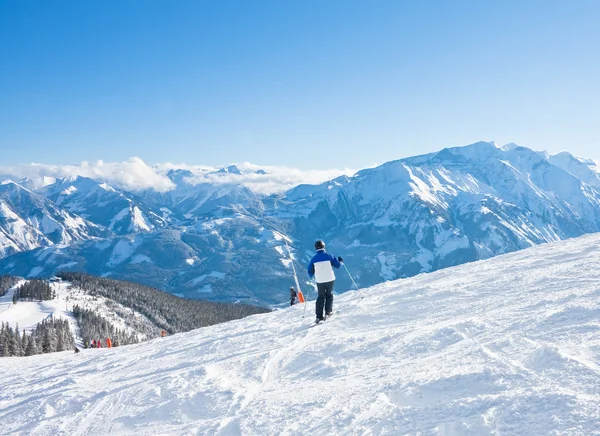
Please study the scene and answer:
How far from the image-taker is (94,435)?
756 centimetres

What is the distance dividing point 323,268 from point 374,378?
6.91 meters

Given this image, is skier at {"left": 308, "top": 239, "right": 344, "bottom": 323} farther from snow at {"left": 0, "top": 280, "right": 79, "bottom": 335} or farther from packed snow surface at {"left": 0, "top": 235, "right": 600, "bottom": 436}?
snow at {"left": 0, "top": 280, "right": 79, "bottom": 335}

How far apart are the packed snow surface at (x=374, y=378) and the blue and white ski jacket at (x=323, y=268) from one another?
1.56m

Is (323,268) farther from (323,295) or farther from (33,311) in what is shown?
(33,311)

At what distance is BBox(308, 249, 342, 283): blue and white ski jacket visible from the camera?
14375 mm

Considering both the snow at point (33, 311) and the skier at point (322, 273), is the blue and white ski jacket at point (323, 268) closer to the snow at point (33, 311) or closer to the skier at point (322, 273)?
the skier at point (322, 273)

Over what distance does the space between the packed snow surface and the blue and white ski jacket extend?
5.12 ft

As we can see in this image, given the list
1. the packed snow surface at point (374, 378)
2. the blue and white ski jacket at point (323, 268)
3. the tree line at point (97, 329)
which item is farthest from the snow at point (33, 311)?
the packed snow surface at point (374, 378)

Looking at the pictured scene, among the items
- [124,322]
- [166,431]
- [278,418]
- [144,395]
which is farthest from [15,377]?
[124,322]

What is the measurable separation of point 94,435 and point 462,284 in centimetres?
1366

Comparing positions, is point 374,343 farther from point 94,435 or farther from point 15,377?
point 15,377

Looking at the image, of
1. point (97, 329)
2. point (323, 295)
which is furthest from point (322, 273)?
point (97, 329)

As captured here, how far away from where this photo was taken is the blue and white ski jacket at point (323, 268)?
14375 millimetres

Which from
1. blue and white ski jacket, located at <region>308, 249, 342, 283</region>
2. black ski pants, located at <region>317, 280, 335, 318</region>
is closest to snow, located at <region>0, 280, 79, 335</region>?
black ski pants, located at <region>317, 280, 335, 318</region>
